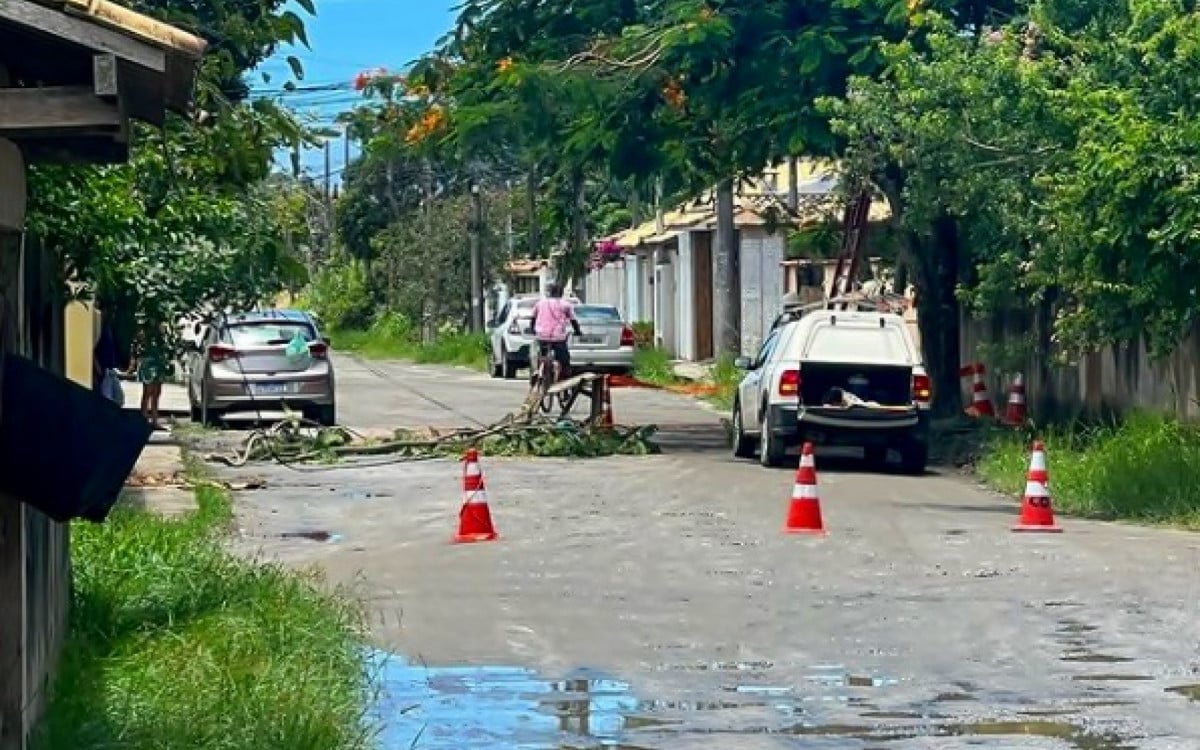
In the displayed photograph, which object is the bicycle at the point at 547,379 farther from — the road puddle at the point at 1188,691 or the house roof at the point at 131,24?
the house roof at the point at 131,24

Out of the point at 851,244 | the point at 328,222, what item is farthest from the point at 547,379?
the point at 328,222

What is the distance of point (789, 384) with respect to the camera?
77.7 ft

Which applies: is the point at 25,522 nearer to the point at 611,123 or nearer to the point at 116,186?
the point at 116,186

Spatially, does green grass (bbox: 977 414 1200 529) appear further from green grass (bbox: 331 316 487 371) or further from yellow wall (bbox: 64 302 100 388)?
green grass (bbox: 331 316 487 371)

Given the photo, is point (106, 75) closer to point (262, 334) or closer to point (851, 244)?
point (262, 334)

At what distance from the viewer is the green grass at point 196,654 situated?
953cm

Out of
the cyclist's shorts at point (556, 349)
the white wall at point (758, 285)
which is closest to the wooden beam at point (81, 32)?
the cyclist's shorts at point (556, 349)

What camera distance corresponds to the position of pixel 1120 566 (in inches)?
627

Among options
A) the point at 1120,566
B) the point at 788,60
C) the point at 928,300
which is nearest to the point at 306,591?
the point at 1120,566

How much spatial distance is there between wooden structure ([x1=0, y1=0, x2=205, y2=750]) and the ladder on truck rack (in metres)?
21.8

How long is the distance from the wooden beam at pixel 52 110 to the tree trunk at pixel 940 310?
21669mm

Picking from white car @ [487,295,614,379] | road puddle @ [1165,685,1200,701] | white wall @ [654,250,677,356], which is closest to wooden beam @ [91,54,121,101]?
road puddle @ [1165,685,1200,701]

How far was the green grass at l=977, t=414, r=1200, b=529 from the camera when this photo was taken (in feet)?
63.1

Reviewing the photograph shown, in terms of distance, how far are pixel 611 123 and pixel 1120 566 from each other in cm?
1182
